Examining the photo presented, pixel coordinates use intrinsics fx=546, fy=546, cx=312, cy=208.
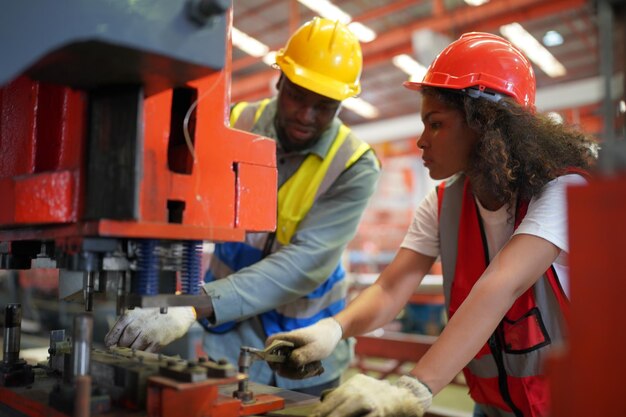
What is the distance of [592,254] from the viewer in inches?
27.4

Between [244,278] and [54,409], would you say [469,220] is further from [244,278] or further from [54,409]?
[54,409]

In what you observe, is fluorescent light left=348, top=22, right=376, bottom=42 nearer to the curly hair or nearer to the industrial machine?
the curly hair

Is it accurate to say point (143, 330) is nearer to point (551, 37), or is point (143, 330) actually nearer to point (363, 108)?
point (551, 37)

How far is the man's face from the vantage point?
219cm

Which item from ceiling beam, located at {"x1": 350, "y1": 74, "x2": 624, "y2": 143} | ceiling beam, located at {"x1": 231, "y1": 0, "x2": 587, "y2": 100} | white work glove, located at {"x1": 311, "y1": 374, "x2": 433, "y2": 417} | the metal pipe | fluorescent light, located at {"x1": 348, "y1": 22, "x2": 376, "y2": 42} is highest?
fluorescent light, located at {"x1": 348, "y1": 22, "x2": 376, "y2": 42}

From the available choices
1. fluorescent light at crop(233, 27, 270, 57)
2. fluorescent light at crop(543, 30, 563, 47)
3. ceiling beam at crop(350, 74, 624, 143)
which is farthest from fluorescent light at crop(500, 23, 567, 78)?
fluorescent light at crop(233, 27, 270, 57)

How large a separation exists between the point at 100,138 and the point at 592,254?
0.84m

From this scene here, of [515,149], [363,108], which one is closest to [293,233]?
[515,149]

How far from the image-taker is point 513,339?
1.62 metres

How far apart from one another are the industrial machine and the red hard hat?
786 mm

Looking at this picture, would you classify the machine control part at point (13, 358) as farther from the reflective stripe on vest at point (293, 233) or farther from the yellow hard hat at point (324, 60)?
the yellow hard hat at point (324, 60)

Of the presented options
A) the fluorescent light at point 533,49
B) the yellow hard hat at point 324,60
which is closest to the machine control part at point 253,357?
the yellow hard hat at point 324,60

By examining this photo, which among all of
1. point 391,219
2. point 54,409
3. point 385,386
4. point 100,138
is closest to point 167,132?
point 100,138

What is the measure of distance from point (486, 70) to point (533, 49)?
A: 9.00m
